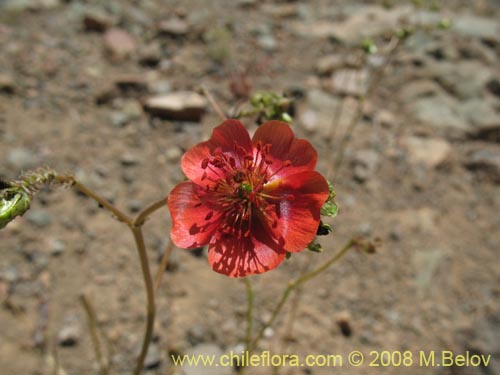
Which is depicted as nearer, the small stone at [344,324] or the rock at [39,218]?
the small stone at [344,324]

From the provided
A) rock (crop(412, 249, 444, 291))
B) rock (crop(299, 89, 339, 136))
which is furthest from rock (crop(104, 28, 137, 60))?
rock (crop(412, 249, 444, 291))

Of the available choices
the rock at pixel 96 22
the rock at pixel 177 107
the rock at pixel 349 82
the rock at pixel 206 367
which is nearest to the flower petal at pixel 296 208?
the rock at pixel 206 367

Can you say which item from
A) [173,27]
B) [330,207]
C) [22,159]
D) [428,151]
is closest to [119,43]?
[173,27]

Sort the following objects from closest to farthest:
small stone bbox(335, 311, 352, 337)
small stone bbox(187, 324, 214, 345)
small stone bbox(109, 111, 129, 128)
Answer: small stone bbox(187, 324, 214, 345) < small stone bbox(335, 311, 352, 337) < small stone bbox(109, 111, 129, 128)

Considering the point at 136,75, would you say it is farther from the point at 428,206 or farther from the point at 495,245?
the point at 495,245

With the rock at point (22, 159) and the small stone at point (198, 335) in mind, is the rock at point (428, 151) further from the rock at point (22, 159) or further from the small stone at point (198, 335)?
the rock at point (22, 159)

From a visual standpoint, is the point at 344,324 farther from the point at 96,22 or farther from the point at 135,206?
the point at 96,22

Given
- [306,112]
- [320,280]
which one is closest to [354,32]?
[306,112]

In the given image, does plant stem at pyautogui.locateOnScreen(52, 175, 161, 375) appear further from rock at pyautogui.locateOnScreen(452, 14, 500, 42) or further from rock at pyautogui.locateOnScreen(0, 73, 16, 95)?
rock at pyautogui.locateOnScreen(452, 14, 500, 42)
